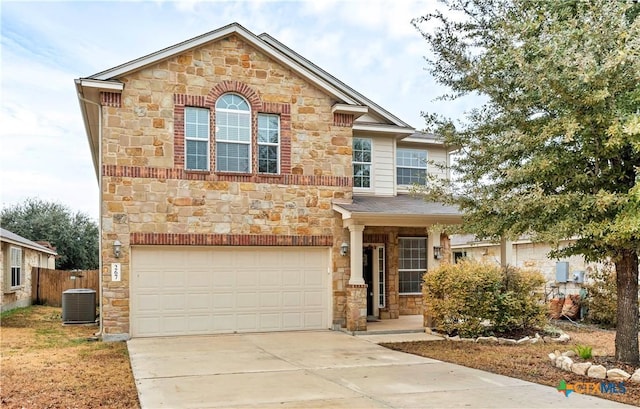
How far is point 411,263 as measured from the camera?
59.3 feet

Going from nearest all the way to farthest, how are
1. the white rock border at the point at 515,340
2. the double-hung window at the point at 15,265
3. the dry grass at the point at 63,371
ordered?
the dry grass at the point at 63,371
the white rock border at the point at 515,340
the double-hung window at the point at 15,265

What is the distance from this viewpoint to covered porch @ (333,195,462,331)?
14.3 m

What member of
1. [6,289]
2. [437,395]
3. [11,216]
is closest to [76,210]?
[11,216]

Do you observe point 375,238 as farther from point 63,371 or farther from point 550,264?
point 63,371

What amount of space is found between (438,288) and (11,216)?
3419 cm

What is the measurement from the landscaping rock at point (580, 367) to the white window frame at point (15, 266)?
60.6 feet

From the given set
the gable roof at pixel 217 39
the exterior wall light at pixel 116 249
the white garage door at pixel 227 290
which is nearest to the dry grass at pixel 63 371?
the white garage door at pixel 227 290

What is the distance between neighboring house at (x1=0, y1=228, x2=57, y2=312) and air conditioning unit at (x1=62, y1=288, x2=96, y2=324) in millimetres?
4020

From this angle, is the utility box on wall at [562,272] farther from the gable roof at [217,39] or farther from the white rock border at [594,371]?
the white rock border at [594,371]

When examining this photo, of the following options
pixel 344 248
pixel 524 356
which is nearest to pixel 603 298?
pixel 524 356

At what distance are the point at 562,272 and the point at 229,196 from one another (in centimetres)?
1179

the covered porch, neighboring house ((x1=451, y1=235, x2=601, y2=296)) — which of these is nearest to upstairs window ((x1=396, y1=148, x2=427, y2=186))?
the covered porch

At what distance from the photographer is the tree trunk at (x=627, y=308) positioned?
919cm

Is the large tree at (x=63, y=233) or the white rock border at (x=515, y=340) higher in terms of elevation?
the large tree at (x=63, y=233)
